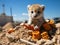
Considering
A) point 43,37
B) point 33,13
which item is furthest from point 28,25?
point 43,37

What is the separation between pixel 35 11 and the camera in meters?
8.52

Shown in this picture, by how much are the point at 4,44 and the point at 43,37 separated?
63.9 inches

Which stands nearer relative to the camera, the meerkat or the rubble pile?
the rubble pile

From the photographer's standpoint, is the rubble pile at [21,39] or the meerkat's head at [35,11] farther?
the meerkat's head at [35,11]

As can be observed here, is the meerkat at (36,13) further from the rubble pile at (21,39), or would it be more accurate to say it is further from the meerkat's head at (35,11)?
the rubble pile at (21,39)

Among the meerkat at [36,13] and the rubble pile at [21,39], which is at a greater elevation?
the meerkat at [36,13]

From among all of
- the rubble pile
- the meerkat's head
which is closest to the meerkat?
the meerkat's head

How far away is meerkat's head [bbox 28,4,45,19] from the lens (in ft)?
27.8

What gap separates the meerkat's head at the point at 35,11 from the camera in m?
8.46

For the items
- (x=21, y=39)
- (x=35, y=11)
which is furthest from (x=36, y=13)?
(x=21, y=39)

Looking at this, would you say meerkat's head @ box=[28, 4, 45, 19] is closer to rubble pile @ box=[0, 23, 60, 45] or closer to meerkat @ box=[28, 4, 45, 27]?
meerkat @ box=[28, 4, 45, 27]

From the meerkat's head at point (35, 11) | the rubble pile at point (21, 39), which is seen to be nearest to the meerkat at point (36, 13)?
the meerkat's head at point (35, 11)

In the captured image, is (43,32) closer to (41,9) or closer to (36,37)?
(36,37)

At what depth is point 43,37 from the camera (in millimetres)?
7715
